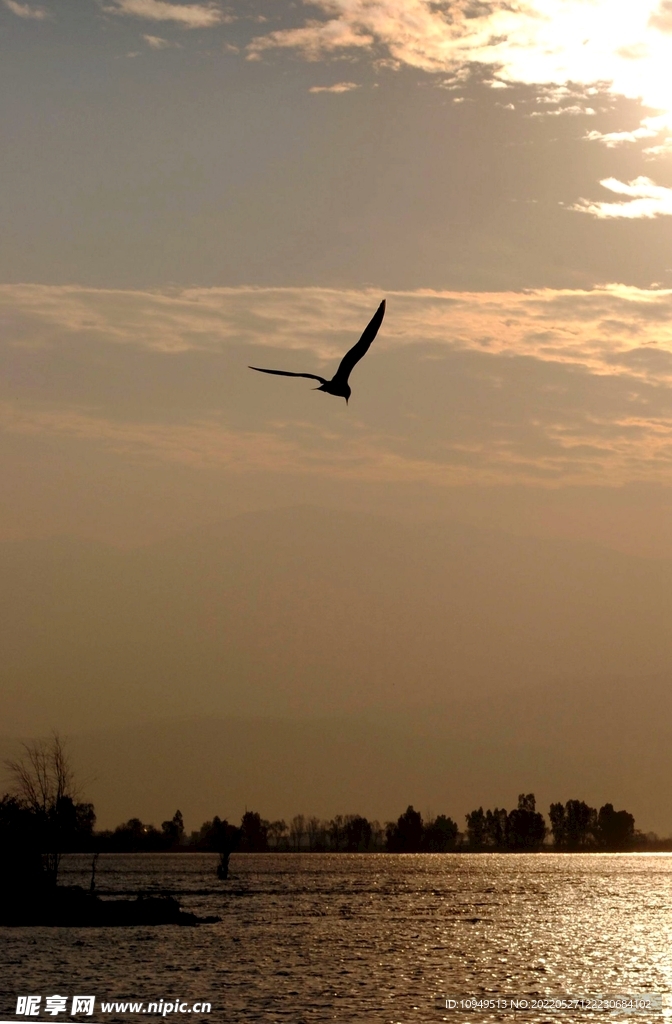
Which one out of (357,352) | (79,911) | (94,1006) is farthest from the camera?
(79,911)

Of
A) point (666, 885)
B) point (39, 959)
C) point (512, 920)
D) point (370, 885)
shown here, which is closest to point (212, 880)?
point (370, 885)

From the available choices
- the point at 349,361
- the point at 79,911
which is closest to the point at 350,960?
the point at 79,911

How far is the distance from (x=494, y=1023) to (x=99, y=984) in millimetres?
17275

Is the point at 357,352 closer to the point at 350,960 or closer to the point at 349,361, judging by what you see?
the point at 349,361

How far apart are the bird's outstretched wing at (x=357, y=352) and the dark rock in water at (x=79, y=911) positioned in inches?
2316

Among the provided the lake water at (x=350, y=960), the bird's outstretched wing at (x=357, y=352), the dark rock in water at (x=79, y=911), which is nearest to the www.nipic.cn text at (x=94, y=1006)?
the lake water at (x=350, y=960)

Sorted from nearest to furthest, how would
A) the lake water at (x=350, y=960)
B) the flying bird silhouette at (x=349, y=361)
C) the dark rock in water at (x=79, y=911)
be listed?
the flying bird silhouette at (x=349, y=361)
the lake water at (x=350, y=960)
the dark rock in water at (x=79, y=911)

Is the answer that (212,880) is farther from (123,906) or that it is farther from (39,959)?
(39,959)

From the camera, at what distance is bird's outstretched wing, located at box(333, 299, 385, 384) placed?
72.8ft

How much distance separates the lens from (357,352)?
22.6 meters

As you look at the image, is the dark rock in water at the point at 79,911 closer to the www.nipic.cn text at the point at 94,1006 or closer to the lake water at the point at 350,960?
the lake water at the point at 350,960

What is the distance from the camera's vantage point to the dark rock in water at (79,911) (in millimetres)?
75062

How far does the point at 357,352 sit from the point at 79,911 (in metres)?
63.2

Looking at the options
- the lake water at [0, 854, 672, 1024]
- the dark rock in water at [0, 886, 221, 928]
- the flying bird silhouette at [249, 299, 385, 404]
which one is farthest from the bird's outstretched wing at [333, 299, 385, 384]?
the dark rock in water at [0, 886, 221, 928]
